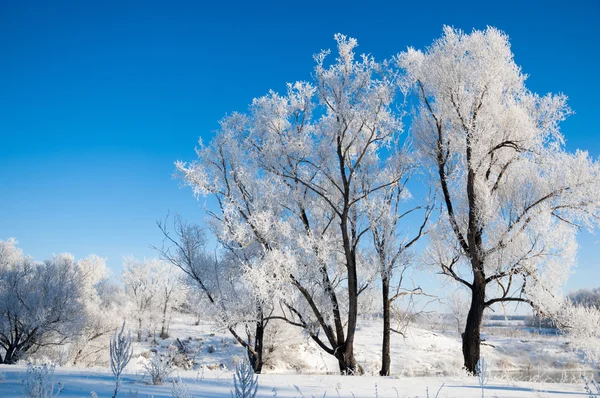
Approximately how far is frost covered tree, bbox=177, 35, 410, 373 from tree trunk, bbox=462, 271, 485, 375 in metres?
2.98

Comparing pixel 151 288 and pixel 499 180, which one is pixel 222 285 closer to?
pixel 499 180

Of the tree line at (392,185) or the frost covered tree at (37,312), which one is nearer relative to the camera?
the tree line at (392,185)

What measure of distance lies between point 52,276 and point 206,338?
52.3 feet

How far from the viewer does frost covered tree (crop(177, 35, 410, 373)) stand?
11.5 metres

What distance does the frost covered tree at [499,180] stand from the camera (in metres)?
10.6

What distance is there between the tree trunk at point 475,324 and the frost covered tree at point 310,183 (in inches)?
117

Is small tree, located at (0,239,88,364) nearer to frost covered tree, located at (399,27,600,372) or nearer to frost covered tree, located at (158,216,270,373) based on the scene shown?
frost covered tree, located at (158,216,270,373)

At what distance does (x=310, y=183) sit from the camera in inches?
500

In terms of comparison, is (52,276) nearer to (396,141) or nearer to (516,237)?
(396,141)

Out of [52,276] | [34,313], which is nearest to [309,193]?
[34,313]

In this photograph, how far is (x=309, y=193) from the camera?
13062mm

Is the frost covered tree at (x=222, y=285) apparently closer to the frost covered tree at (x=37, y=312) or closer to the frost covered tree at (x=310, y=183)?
the frost covered tree at (x=310, y=183)

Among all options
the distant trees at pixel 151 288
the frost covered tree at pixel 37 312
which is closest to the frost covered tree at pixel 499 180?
the frost covered tree at pixel 37 312

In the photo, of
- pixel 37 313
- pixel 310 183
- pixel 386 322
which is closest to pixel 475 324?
pixel 386 322
